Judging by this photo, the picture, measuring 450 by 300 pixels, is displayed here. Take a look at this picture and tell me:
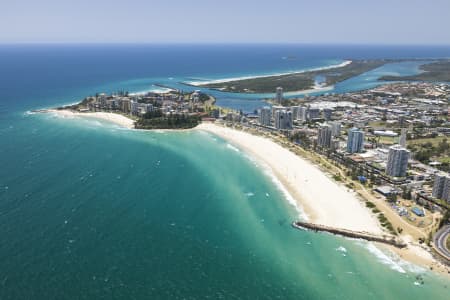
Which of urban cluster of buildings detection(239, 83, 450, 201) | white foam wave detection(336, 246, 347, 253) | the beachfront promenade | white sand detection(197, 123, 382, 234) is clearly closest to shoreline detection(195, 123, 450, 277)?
white sand detection(197, 123, 382, 234)

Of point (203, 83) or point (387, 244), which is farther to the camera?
point (203, 83)

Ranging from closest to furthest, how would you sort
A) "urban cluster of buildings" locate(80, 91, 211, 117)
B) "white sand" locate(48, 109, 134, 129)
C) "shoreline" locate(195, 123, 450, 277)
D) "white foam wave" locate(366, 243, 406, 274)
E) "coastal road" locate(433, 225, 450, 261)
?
"white foam wave" locate(366, 243, 406, 274), "coastal road" locate(433, 225, 450, 261), "shoreline" locate(195, 123, 450, 277), "white sand" locate(48, 109, 134, 129), "urban cluster of buildings" locate(80, 91, 211, 117)

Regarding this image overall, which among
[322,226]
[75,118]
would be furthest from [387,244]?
[75,118]

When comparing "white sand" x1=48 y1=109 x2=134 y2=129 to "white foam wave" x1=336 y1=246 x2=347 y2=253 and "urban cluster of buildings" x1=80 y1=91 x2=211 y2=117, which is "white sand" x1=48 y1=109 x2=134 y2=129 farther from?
"white foam wave" x1=336 y1=246 x2=347 y2=253

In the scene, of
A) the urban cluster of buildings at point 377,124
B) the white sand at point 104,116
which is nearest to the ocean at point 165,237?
the urban cluster of buildings at point 377,124

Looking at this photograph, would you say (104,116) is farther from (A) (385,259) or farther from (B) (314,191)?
(A) (385,259)

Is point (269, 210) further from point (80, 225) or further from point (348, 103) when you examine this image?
point (348, 103)

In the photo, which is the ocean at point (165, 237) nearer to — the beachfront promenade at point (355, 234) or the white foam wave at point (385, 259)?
the white foam wave at point (385, 259)
